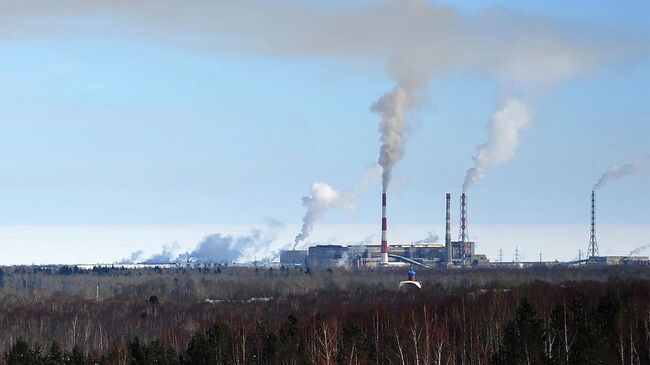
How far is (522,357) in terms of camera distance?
6950 centimetres

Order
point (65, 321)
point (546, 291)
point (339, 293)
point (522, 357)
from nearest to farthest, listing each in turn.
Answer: point (522, 357) < point (546, 291) < point (65, 321) < point (339, 293)

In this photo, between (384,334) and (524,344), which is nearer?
(524,344)

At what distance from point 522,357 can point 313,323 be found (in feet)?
109

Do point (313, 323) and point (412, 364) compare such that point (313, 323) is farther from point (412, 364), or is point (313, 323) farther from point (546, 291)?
point (546, 291)

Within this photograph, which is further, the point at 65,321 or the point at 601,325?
the point at 65,321

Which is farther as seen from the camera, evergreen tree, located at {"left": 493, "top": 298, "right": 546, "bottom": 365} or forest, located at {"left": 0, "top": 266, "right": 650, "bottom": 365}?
forest, located at {"left": 0, "top": 266, "right": 650, "bottom": 365}

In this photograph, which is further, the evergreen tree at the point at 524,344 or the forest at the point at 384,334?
the forest at the point at 384,334

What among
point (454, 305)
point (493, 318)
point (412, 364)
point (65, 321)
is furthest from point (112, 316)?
point (412, 364)

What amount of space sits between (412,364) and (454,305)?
35.0 m

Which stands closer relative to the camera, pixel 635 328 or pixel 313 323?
pixel 635 328

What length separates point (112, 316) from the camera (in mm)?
159250

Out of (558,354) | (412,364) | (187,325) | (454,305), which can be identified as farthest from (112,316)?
(558,354)

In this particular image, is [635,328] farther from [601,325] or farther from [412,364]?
[412,364]

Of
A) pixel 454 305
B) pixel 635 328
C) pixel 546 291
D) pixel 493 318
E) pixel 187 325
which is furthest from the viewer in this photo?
pixel 187 325
